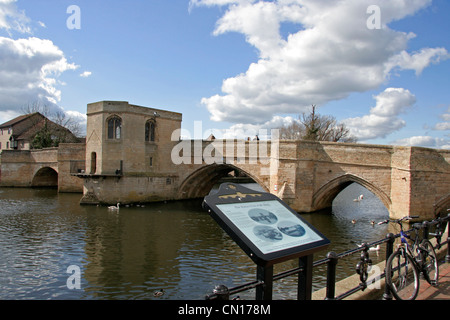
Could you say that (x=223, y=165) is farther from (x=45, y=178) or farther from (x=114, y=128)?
(x=45, y=178)

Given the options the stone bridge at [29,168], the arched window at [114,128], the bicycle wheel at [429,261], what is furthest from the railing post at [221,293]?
the stone bridge at [29,168]

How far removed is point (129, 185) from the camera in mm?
25766

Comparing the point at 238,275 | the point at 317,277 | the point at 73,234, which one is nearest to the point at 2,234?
the point at 73,234

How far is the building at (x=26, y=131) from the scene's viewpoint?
51.8m

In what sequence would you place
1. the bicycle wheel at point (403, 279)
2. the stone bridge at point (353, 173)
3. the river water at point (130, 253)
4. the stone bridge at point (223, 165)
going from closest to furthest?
1. the bicycle wheel at point (403, 279)
2. the river water at point (130, 253)
3. the stone bridge at point (353, 173)
4. the stone bridge at point (223, 165)

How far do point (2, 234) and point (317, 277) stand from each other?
48.3 feet

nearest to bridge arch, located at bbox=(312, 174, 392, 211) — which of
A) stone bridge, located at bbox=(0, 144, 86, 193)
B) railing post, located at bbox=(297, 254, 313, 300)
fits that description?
railing post, located at bbox=(297, 254, 313, 300)

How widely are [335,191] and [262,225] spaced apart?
2113cm

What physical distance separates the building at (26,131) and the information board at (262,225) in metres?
51.6

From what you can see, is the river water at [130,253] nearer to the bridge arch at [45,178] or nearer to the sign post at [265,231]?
the sign post at [265,231]

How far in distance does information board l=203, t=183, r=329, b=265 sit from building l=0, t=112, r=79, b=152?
5158cm

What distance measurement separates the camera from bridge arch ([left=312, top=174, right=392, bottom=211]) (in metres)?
20.5

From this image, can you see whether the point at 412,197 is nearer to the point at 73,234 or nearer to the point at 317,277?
the point at 317,277

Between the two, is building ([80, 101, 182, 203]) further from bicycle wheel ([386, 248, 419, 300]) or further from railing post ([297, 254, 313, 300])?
railing post ([297, 254, 313, 300])
